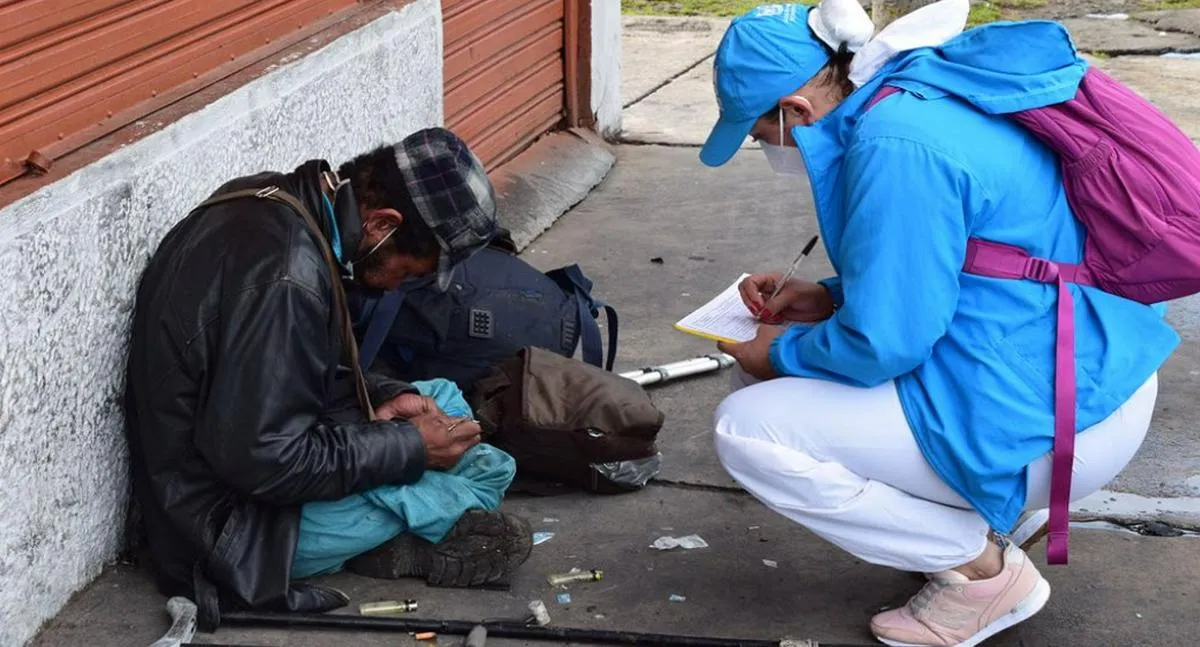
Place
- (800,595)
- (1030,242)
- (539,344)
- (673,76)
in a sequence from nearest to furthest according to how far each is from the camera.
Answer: (1030,242) < (800,595) < (539,344) < (673,76)

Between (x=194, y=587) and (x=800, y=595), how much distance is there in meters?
1.35

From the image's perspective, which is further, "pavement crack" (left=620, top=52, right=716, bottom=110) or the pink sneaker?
"pavement crack" (left=620, top=52, right=716, bottom=110)

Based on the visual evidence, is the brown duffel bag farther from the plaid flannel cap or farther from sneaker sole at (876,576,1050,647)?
sneaker sole at (876,576,1050,647)

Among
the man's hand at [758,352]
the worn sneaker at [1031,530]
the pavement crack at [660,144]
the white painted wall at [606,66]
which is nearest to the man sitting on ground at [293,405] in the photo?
A: the man's hand at [758,352]

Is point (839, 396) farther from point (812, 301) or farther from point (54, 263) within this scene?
point (54, 263)

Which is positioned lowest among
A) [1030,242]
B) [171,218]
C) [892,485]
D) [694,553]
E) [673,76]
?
[673,76]

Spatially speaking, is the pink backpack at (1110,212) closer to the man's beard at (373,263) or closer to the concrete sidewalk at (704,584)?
the concrete sidewalk at (704,584)

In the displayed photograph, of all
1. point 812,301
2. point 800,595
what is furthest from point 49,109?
point 800,595

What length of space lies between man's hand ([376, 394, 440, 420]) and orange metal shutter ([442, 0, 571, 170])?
2.45 m

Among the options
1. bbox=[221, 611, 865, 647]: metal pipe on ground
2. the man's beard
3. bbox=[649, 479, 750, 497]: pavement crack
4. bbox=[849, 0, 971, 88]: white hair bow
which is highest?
bbox=[849, 0, 971, 88]: white hair bow

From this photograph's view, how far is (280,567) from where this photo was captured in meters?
3.10

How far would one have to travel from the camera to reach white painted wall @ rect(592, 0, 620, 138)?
7.13 meters

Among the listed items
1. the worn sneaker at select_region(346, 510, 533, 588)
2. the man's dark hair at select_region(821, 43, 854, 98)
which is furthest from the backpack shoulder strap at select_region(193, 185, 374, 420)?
the man's dark hair at select_region(821, 43, 854, 98)

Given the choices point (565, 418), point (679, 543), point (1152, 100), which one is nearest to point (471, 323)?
point (565, 418)
